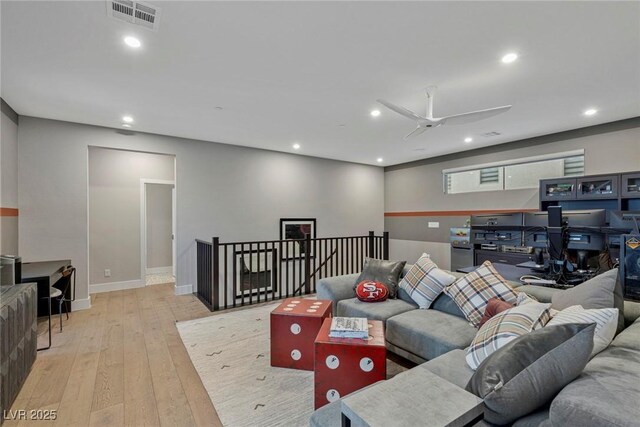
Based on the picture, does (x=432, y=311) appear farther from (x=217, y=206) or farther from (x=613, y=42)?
(x=217, y=206)

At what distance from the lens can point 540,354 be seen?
3.78ft

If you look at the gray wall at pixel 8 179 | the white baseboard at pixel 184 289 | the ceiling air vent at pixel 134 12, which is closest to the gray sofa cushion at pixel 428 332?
the ceiling air vent at pixel 134 12

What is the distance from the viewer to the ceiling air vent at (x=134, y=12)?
1.94 m

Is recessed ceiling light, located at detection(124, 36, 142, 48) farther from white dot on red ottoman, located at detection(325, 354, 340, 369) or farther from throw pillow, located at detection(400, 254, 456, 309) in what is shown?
throw pillow, located at detection(400, 254, 456, 309)

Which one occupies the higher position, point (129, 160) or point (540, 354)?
point (129, 160)

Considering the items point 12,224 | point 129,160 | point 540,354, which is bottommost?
point 540,354

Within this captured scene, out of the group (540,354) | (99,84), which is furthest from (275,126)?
(540,354)

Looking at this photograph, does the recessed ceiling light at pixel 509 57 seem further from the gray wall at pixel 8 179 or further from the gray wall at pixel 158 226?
the gray wall at pixel 158 226

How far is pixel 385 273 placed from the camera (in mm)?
3266

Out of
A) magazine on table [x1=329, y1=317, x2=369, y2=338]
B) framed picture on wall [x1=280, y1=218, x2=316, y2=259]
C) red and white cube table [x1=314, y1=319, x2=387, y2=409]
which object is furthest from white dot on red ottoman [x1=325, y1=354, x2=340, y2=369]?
framed picture on wall [x1=280, y1=218, x2=316, y2=259]

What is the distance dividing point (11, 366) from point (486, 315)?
3.47 meters

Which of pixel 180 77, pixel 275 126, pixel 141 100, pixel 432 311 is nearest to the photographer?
pixel 432 311

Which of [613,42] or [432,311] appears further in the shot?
[432,311]

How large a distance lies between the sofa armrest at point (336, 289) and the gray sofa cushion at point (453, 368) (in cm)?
147
